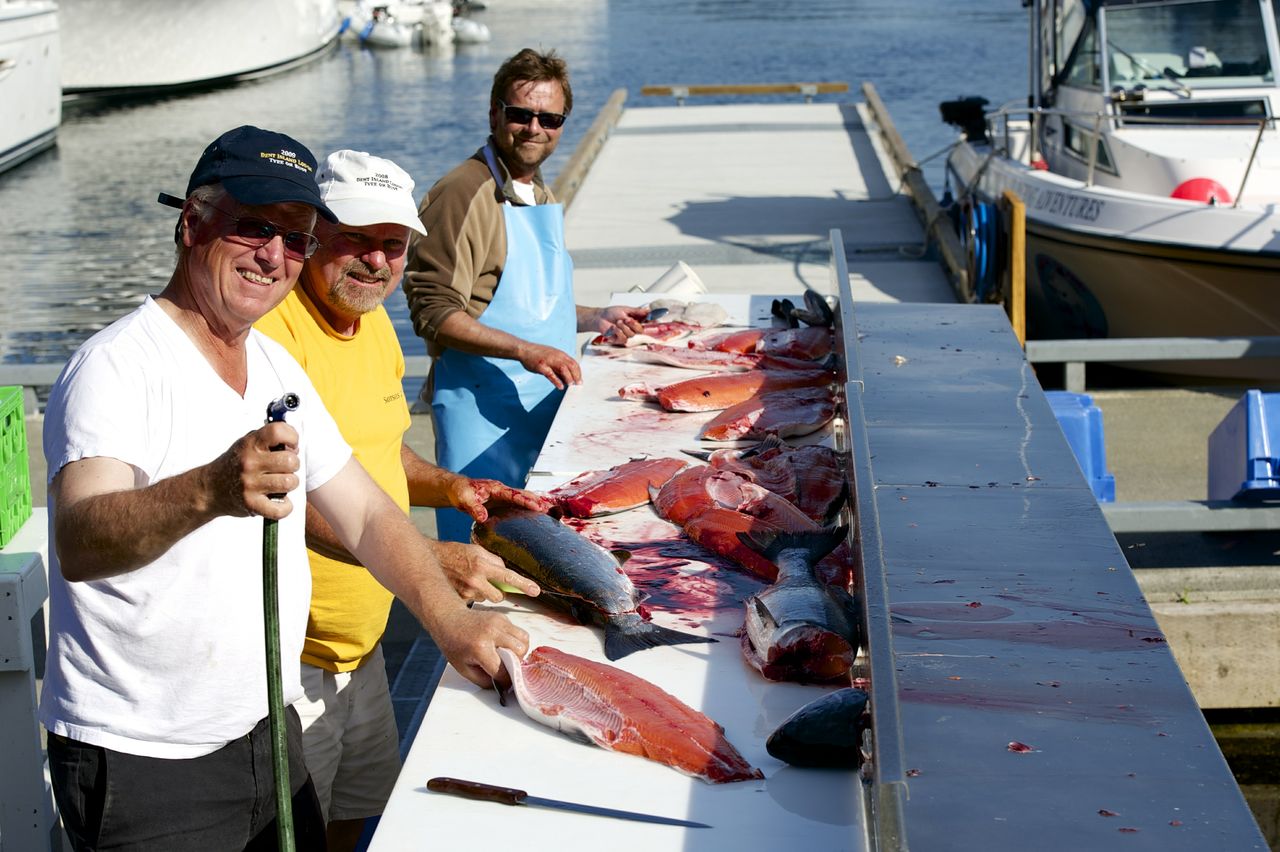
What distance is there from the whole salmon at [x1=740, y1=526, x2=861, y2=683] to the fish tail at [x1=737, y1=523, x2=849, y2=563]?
8.0 inches

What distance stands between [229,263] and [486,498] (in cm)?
129

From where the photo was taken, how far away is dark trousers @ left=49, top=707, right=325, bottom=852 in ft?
8.19

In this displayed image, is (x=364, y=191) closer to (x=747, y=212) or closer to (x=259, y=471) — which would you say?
(x=259, y=471)

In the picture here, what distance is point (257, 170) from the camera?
2.46m

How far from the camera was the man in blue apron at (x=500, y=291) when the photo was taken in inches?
179

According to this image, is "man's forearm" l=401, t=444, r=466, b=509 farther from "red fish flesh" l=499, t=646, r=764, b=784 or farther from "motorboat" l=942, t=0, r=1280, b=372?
"motorboat" l=942, t=0, r=1280, b=372

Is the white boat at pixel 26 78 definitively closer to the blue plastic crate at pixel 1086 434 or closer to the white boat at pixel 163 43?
the white boat at pixel 163 43

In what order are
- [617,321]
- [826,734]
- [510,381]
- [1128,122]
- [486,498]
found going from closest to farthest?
[826,734] → [486,498] → [510,381] → [617,321] → [1128,122]

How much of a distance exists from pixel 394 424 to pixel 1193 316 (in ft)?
28.1

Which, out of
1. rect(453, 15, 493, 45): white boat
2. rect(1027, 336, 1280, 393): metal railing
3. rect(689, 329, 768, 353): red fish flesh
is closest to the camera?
rect(689, 329, 768, 353): red fish flesh

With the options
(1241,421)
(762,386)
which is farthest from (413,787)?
(1241,421)

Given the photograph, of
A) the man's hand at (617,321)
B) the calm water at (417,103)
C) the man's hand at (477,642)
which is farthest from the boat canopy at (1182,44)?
the man's hand at (477,642)

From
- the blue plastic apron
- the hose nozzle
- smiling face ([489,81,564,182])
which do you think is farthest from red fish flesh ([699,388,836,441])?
the hose nozzle

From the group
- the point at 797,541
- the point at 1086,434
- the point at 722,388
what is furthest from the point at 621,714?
the point at 1086,434
